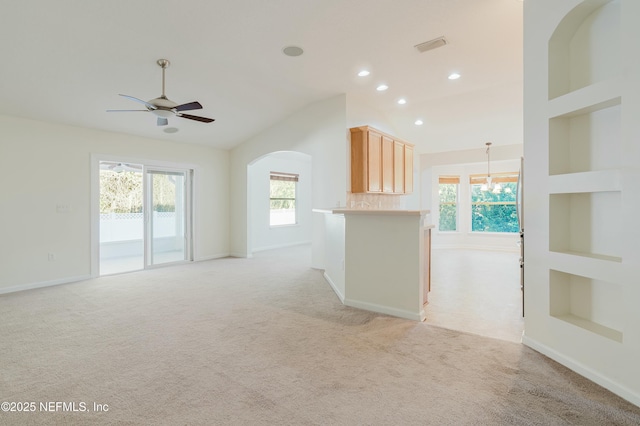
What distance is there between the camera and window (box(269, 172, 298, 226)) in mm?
9148

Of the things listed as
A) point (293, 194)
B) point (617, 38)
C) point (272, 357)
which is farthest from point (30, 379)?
point (293, 194)

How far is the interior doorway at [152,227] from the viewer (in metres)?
6.18

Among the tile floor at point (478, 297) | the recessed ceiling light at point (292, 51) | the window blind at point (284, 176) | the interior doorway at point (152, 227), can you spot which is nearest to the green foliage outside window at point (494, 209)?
the tile floor at point (478, 297)

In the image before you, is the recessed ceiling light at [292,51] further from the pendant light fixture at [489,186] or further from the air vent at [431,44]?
the pendant light fixture at [489,186]

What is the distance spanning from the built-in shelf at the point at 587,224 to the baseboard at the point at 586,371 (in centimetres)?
76

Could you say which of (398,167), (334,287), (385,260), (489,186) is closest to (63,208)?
(334,287)

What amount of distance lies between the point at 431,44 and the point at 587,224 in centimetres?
262

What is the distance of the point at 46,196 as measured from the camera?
4.91 meters

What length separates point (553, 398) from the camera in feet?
6.38

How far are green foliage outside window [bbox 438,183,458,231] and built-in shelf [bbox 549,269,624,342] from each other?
6.95 meters

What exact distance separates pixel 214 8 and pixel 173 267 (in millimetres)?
4789

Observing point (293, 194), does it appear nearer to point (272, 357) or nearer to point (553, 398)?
point (272, 357)

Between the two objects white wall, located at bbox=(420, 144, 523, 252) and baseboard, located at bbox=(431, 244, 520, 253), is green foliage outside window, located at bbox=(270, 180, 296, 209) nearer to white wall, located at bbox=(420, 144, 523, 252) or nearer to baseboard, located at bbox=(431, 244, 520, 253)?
white wall, located at bbox=(420, 144, 523, 252)

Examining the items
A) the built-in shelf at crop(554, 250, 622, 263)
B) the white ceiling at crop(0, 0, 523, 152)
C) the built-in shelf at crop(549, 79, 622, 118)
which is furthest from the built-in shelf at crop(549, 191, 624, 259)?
the white ceiling at crop(0, 0, 523, 152)
